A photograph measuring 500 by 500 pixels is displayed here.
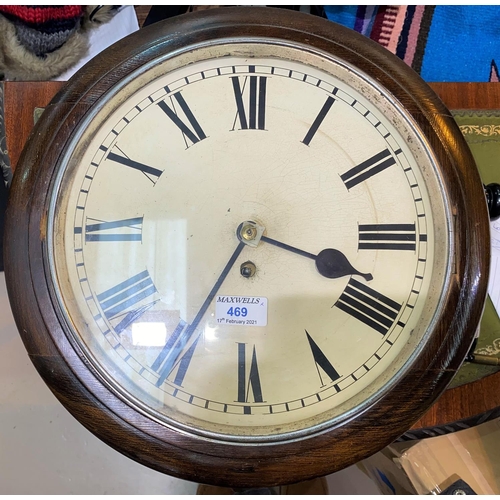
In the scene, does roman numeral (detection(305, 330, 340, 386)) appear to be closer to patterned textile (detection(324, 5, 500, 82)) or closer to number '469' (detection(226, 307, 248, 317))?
number '469' (detection(226, 307, 248, 317))

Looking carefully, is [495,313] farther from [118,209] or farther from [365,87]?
[118,209]

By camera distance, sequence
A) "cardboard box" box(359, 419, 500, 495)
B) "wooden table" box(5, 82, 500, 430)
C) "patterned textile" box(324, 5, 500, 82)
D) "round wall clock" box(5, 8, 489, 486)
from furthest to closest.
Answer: "patterned textile" box(324, 5, 500, 82) → "cardboard box" box(359, 419, 500, 495) → "wooden table" box(5, 82, 500, 430) → "round wall clock" box(5, 8, 489, 486)

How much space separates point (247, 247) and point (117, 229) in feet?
0.58

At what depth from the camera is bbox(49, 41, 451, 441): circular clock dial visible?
602 millimetres

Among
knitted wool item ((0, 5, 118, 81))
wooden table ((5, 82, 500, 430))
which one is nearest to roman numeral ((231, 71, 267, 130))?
wooden table ((5, 82, 500, 430))

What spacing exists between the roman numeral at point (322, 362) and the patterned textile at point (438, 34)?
87 cm

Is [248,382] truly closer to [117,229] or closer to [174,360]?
[174,360]

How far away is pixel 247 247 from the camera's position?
2.05 ft

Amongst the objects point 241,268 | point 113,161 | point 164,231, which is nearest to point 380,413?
point 241,268

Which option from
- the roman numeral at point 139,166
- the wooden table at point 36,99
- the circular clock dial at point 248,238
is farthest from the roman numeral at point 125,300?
the wooden table at point 36,99

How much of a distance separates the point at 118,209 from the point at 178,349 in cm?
20

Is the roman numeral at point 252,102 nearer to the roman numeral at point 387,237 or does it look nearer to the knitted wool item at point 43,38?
the roman numeral at point 387,237

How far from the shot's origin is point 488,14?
1.16 metres

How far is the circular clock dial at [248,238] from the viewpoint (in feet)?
1.97
